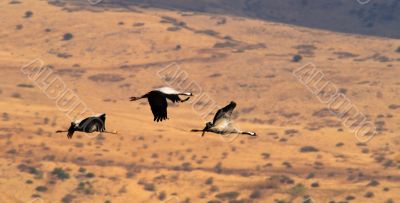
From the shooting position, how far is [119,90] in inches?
4931

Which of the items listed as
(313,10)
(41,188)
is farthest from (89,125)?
(313,10)

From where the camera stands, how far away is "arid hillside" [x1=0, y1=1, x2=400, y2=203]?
9706cm

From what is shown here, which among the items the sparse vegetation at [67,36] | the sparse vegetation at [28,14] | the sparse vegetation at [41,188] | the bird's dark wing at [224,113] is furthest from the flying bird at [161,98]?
the sparse vegetation at [28,14]

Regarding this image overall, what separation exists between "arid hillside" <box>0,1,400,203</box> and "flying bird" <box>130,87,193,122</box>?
261ft

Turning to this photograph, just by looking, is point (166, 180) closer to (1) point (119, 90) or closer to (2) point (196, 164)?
(2) point (196, 164)

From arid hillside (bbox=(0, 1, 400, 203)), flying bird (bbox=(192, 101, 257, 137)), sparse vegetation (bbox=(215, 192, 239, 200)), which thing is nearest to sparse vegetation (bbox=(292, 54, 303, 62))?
arid hillside (bbox=(0, 1, 400, 203))

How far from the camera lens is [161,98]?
44.0 ft

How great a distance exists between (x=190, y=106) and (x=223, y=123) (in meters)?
107

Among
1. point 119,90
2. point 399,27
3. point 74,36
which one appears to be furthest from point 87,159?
point 399,27

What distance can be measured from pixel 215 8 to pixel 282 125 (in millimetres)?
59163

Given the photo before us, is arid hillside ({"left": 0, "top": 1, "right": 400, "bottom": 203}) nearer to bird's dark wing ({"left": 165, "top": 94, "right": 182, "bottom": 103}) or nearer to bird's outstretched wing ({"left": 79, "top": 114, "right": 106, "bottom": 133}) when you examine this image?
bird's outstretched wing ({"left": 79, "top": 114, "right": 106, "bottom": 133})

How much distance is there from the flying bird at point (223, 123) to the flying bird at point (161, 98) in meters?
0.48

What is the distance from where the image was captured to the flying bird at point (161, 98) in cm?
1285

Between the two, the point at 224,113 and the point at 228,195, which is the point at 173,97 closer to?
the point at 224,113
